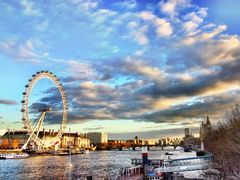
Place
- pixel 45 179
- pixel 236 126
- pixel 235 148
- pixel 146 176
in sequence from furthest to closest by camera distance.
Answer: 1. pixel 45 179
2. pixel 236 126
3. pixel 235 148
4. pixel 146 176

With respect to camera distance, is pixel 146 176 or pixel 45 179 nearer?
pixel 146 176

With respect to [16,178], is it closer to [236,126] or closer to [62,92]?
[236,126]

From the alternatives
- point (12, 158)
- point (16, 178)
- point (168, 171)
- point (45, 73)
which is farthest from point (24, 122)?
point (168, 171)

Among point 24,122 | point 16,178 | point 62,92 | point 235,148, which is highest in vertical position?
point 62,92

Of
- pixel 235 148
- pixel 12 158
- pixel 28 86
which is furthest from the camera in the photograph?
pixel 12 158

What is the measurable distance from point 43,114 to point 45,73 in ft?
84.5

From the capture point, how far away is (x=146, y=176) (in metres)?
51.0

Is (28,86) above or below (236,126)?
above

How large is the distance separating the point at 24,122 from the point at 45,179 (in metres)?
77.6

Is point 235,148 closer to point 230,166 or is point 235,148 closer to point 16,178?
point 230,166

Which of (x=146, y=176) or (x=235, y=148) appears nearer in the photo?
(x=146, y=176)

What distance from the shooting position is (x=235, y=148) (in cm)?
5888

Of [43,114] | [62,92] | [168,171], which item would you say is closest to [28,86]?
[62,92]

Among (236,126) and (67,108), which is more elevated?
(67,108)
